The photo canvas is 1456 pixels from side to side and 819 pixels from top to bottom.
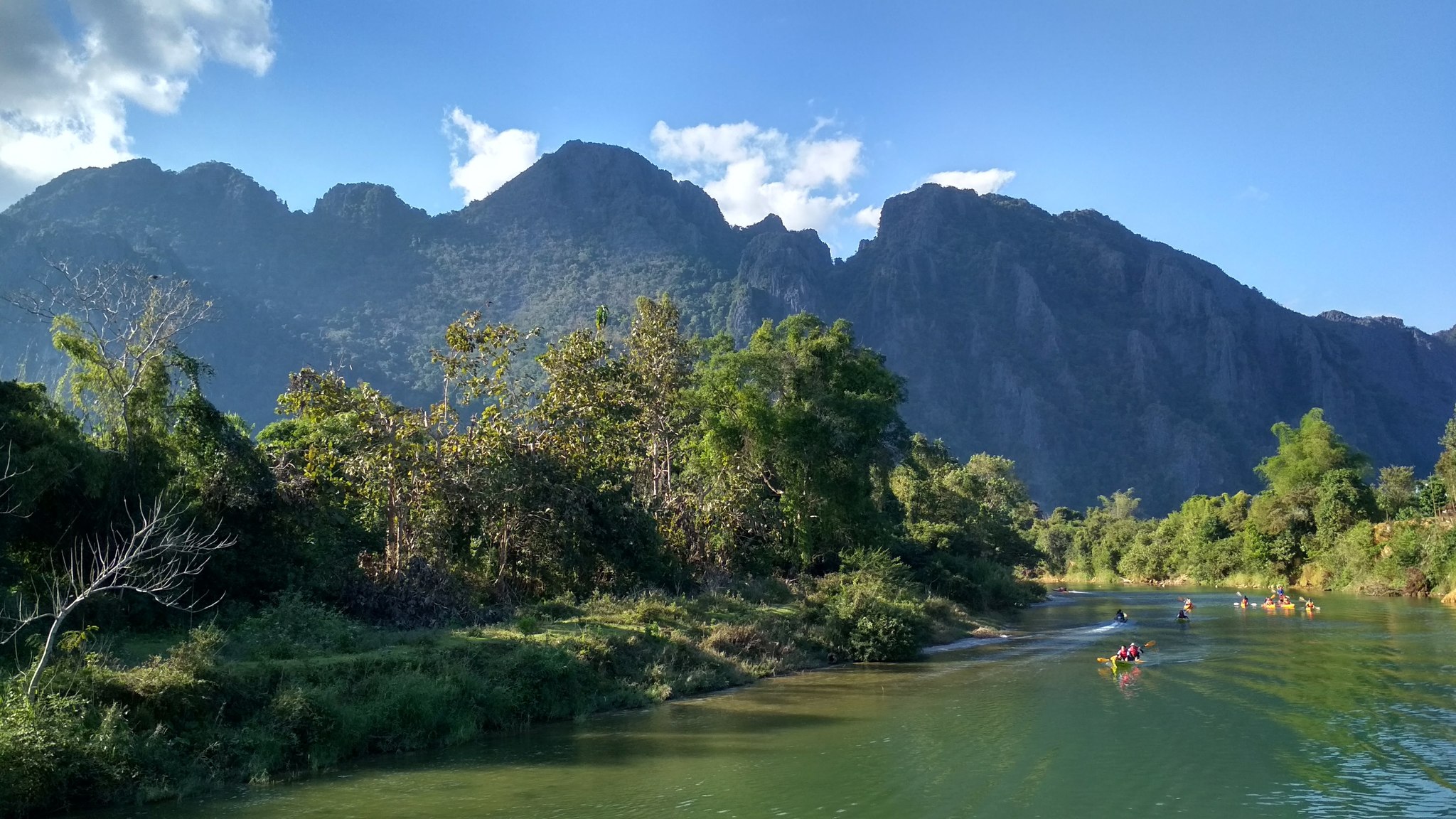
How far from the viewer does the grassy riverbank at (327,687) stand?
12.8 m

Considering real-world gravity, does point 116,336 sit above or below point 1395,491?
above

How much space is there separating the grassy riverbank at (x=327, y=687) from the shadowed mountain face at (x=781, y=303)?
87.3 m

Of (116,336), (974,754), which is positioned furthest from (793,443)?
(116,336)

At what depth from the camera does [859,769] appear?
15.0 m

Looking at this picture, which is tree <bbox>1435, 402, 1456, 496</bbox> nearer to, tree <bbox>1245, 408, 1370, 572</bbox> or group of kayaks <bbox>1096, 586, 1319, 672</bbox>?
tree <bbox>1245, 408, 1370, 572</bbox>

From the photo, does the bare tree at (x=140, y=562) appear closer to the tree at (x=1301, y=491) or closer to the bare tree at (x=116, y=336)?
the bare tree at (x=116, y=336)

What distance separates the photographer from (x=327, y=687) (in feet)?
53.0

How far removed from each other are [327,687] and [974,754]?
1066 centimetres

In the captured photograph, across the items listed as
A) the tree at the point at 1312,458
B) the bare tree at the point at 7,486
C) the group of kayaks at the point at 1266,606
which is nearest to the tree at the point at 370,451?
the bare tree at the point at 7,486

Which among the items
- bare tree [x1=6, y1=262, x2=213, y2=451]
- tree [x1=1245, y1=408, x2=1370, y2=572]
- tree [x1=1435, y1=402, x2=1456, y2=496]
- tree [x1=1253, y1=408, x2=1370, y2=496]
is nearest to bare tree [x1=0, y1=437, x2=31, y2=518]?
bare tree [x1=6, y1=262, x2=213, y2=451]

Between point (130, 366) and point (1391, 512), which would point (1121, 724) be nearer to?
point (130, 366)

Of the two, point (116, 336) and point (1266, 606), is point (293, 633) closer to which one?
point (116, 336)

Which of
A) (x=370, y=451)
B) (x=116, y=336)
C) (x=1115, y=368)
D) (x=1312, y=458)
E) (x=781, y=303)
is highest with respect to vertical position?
(x=781, y=303)

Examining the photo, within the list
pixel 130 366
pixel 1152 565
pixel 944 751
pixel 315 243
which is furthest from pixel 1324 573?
pixel 315 243
